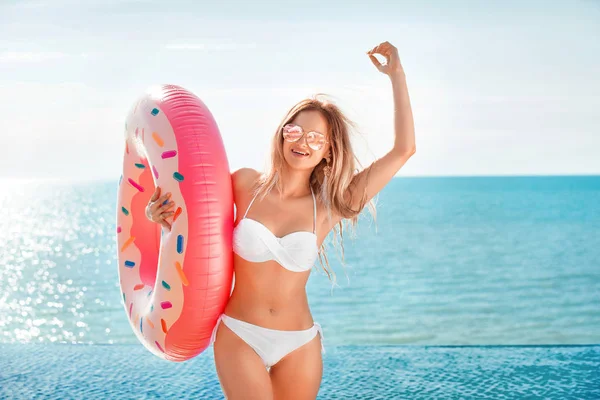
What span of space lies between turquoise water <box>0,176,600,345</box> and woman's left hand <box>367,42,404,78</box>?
1.85 feet

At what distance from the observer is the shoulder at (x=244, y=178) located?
2.72m

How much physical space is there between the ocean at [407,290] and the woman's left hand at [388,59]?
65 cm

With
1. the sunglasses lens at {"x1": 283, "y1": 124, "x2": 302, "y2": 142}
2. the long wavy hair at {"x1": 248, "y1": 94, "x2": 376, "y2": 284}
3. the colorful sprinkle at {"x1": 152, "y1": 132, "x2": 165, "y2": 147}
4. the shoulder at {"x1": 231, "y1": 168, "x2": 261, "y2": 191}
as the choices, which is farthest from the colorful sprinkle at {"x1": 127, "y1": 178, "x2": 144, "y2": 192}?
the sunglasses lens at {"x1": 283, "y1": 124, "x2": 302, "y2": 142}

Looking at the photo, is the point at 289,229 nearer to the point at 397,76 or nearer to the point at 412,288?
the point at 397,76

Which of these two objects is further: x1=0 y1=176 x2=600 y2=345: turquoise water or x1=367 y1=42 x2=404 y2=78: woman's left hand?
x1=0 y1=176 x2=600 y2=345: turquoise water

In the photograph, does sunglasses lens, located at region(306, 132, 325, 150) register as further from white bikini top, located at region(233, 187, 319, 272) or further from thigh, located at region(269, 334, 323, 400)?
thigh, located at region(269, 334, 323, 400)

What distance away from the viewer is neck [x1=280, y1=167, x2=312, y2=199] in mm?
2693

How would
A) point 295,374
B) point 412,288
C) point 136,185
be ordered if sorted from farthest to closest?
point 412,288 → point 136,185 → point 295,374

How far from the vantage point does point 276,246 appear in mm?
2547

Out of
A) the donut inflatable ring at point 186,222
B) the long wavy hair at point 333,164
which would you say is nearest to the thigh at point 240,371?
the donut inflatable ring at point 186,222

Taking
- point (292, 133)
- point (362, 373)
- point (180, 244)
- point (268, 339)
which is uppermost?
point (292, 133)

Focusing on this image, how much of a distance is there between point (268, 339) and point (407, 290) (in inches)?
453

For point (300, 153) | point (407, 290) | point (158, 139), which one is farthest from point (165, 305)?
point (407, 290)

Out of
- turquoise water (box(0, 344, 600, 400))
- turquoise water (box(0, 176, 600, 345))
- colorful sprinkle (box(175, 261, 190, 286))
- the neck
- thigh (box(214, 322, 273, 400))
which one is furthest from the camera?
turquoise water (box(0, 176, 600, 345))
